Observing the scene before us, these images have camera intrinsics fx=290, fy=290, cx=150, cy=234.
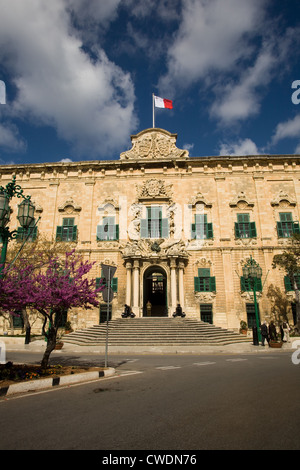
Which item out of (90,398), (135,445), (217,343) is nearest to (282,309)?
(217,343)

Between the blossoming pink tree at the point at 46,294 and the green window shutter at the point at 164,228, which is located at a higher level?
the green window shutter at the point at 164,228

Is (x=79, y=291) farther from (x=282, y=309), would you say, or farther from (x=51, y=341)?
(x=282, y=309)

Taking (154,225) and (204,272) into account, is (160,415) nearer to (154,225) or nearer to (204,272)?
(204,272)

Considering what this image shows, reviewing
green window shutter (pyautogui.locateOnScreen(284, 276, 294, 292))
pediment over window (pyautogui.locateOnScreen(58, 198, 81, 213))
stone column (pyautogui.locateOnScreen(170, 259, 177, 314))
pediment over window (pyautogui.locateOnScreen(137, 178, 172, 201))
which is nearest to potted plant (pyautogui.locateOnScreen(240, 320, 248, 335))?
green window shutter (pyautogui.locateOnScreen(284, 276, 294, 292))

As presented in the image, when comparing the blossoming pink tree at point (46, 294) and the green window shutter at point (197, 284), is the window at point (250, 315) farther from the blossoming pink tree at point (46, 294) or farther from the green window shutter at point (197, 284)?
the blossoming pink tree at point (46, 294)

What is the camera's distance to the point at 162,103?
26578 millimetres

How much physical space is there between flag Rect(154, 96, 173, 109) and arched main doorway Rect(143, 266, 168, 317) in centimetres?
1485

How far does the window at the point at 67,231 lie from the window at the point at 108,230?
2221mm

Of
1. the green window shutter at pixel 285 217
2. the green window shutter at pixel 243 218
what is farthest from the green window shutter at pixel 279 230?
the green window shutter at pixel 243 218

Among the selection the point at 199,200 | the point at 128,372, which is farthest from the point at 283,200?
the point at 128,372

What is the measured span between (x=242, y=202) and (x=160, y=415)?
23.4 m

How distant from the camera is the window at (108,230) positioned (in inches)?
997

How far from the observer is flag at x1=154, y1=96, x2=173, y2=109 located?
26375 millimetres

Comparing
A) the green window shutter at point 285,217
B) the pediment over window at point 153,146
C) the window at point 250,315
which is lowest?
the window at point 250,315
